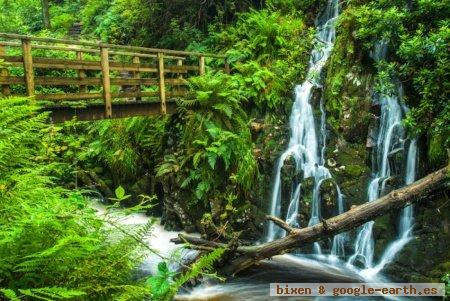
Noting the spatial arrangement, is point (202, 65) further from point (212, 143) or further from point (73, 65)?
point (73, 65)

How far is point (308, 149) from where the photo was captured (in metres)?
9.41

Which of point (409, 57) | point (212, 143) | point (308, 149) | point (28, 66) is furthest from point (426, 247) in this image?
point (28, 66)

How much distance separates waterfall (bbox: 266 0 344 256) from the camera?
8664 mm

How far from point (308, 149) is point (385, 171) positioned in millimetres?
1839

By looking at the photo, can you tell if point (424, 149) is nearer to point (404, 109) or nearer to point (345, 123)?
point (404, 109)

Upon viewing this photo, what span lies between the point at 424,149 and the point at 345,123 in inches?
72.4

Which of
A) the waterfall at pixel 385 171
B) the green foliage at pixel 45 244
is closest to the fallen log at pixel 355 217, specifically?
the waterfall at pixel 385 171

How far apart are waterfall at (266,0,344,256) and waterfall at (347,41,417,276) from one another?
52 centimetres

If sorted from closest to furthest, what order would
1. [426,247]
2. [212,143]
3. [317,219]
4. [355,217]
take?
[355,217] < [426,247] < [317,219] < [212,143]

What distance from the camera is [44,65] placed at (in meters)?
7.29

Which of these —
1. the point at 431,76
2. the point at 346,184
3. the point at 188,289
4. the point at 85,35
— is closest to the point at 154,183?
the point at 188,289

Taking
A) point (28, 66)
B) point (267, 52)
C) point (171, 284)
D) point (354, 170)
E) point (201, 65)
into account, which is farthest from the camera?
point (267, 52)

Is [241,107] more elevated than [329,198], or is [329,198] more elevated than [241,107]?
[241,107]

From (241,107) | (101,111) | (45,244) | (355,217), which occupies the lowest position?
(355,217)
